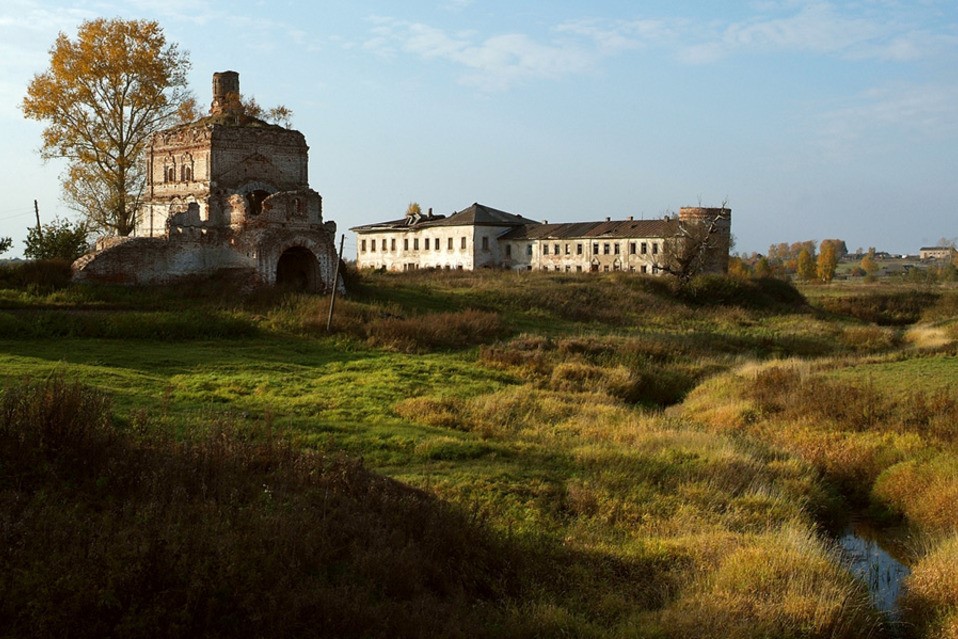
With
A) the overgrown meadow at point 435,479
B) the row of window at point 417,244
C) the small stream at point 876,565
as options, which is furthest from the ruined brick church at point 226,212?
the row of window at point 417,244

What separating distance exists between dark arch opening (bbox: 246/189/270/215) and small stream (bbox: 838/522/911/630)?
2258cm

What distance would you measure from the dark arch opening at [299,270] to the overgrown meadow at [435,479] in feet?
15.4

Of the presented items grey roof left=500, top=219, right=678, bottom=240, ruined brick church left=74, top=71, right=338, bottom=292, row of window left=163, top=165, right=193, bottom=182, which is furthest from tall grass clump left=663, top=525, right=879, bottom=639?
grey roof left=500, top=219, right=678, bottom=240

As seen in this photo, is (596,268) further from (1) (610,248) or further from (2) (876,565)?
(2) (876,565)

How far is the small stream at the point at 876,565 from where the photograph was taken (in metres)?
9.35

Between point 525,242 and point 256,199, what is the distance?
121 feet

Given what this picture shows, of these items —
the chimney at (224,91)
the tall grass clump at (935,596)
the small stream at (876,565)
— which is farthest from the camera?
the chimney at (224,91)

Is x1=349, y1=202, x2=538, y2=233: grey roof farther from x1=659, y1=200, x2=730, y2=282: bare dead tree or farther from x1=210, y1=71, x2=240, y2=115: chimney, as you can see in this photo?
x1=210, y1=71, x2=240, y2=115: chimney

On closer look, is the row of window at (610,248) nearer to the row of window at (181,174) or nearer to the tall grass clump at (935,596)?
the row of window at (181,174)

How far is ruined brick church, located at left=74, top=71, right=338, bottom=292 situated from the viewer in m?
27.7

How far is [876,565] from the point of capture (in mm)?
10625

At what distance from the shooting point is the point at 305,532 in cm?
709

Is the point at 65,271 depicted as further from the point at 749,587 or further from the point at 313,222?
the point at 749,587

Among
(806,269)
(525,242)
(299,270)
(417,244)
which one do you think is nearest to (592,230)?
(525,242)
